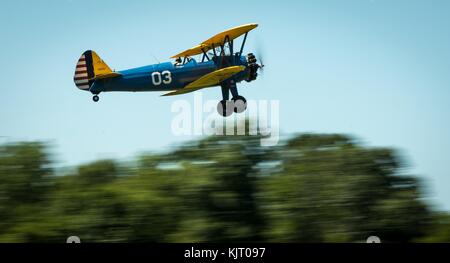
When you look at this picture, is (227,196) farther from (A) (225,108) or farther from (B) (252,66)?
(B) (252,66)

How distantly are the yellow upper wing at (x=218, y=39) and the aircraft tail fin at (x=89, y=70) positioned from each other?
1.47 meters

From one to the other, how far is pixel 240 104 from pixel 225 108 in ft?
1.17

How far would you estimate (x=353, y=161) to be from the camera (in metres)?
13.9

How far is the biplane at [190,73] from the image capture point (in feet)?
39.7

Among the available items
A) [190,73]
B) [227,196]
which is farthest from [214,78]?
[227,196]

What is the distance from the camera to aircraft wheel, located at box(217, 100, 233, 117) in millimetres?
12219

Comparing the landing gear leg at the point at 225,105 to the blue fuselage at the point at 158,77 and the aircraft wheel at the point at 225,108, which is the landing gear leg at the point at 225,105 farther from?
the blue fuselage at the point at 158,77

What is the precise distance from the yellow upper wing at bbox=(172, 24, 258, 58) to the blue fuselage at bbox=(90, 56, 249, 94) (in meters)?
0.20

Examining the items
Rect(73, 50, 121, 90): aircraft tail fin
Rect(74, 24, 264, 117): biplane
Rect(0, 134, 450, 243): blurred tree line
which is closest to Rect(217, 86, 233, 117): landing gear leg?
Rect(74, 24, 264, 117): biplane

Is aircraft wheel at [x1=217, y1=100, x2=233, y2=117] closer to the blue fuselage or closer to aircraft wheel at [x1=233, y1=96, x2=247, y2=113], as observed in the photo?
aircraft wheel at [x1=233, y1=96, x2=247, y2=113]

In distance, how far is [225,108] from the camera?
12352 mm

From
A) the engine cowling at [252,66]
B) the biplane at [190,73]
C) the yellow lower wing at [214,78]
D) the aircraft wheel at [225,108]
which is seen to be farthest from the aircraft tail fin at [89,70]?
the engine cowling at [252,66]
